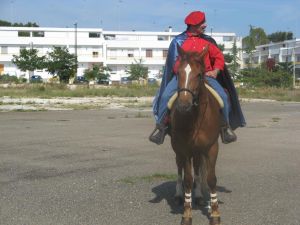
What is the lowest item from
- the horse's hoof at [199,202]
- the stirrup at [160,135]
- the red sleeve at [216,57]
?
the horse's hoof at [199,202]

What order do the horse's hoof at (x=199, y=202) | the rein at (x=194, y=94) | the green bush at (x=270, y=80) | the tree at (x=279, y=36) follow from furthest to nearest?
the tree at (x=279, y=36), the green bush at (x=270, y=80), the horse's hoof at (x=199, y=202), the rein at (x=194, y=94)

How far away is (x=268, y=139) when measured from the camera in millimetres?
14711

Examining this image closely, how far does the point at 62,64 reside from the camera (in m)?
71.4

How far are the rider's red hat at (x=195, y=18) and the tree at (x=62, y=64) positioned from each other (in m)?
65.2

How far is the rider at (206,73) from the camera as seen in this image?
20.5 ft

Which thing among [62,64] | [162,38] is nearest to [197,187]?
[62,64]

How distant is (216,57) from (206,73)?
0.42 metres

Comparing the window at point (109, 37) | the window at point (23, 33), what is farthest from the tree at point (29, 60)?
the window at point (109, 37)

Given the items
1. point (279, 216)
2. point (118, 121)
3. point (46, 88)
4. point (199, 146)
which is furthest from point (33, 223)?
point (46, 88)

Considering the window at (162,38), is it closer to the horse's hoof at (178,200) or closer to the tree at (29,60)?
the tree at (29,60)

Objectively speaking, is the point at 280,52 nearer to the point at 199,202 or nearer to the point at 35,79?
the point at 35,79

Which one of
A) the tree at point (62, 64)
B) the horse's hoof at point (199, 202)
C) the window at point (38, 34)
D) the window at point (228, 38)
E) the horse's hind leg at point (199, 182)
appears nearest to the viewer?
the horse's hind leg at point (199, 182)

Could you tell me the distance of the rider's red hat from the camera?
6.53m

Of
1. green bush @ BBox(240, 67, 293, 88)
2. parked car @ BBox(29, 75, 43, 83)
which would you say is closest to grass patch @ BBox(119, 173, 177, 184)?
green bush @ BBox(240, 67, 293, 88)
